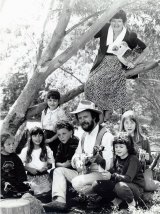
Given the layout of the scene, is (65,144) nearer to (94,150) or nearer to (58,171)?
(58,171)

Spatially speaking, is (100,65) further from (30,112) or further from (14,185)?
(14,185)

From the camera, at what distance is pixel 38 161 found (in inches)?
184

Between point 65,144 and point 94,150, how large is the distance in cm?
66

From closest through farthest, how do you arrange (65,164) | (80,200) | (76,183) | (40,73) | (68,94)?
(76,183)
(80,200)
(65,164)
(40,73)
(68,94)

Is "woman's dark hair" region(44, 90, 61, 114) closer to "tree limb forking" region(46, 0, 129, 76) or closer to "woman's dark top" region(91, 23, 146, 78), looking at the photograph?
"tree limb forking" region(46, 0, 129, 76)

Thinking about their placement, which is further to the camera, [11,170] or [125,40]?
[125,40]

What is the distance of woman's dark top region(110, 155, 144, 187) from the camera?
157 inches

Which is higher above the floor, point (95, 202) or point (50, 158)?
point (50, 158)

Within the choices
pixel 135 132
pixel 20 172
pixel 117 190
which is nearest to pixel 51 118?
pixel 20 172

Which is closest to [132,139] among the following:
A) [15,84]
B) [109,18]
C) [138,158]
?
[138,158]

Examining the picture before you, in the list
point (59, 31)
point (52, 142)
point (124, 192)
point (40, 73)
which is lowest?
point (124, 192)

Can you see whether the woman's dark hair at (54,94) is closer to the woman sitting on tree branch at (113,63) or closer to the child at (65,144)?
the woman sitting on tree branch at (113,63)

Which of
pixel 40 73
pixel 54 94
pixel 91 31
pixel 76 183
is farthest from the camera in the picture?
pixel 54 94

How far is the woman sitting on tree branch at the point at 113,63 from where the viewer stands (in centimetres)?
494
